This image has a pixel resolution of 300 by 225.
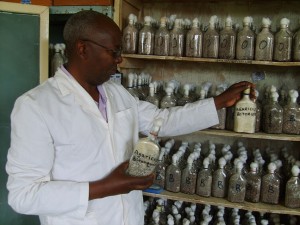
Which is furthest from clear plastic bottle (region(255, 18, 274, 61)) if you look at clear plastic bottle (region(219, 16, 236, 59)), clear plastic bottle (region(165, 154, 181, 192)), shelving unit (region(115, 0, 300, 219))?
clear plastic bottle (region(165, 154, 181, 192))

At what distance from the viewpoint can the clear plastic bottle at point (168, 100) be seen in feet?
4.76

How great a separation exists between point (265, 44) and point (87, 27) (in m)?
0.77

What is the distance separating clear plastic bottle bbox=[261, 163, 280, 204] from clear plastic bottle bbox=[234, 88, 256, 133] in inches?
7.3

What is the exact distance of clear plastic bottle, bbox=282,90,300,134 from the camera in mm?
1314

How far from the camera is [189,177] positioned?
1.43 m

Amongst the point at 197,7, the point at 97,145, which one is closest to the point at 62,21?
the point at 197,7

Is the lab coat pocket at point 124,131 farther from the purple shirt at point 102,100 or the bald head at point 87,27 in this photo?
the bald head at point 87,27

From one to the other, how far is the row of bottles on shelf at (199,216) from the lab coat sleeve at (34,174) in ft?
2.39

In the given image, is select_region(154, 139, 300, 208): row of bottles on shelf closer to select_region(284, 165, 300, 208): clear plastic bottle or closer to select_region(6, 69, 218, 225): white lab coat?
select_region(284, 165, 300, 208): clear plastic bottle

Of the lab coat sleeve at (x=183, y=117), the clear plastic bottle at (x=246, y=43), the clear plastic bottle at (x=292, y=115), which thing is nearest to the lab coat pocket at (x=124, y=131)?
the lab coat sleeve at (x=183, y=117)

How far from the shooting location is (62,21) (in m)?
1.72

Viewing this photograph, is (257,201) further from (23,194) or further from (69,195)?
(23,194)

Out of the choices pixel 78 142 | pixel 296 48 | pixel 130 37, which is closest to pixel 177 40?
pixel 130 37

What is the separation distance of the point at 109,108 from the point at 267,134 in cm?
70
